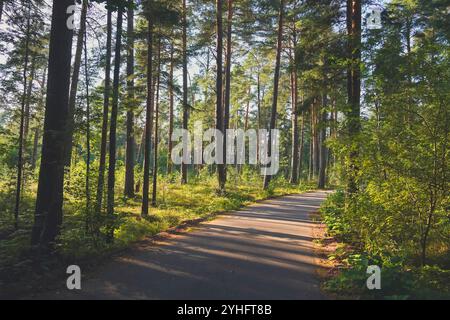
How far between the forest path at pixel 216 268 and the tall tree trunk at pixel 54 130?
1.56m

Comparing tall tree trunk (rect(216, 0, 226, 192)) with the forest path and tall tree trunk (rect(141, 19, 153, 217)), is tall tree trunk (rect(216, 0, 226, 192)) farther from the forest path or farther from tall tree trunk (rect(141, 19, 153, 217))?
the forest path

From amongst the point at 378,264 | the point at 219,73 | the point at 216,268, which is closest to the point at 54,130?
the point at 216,268

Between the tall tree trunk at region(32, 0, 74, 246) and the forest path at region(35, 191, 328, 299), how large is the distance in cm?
156

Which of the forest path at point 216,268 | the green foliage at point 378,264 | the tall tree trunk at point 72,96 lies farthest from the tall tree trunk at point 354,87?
the tall tree trunk at point 72,96

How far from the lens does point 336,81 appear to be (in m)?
14.2

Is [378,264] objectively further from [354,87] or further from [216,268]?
[354,87]

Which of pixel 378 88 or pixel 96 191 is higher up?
pixel 378 88

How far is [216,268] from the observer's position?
23.4 feet

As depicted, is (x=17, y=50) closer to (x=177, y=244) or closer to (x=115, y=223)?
(x=115, y=223)

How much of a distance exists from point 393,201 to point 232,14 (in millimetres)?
18370

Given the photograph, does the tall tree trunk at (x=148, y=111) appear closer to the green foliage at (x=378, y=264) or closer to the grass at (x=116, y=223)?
the grass at (x=116, y=223)

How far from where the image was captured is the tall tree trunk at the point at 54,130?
7500mm
